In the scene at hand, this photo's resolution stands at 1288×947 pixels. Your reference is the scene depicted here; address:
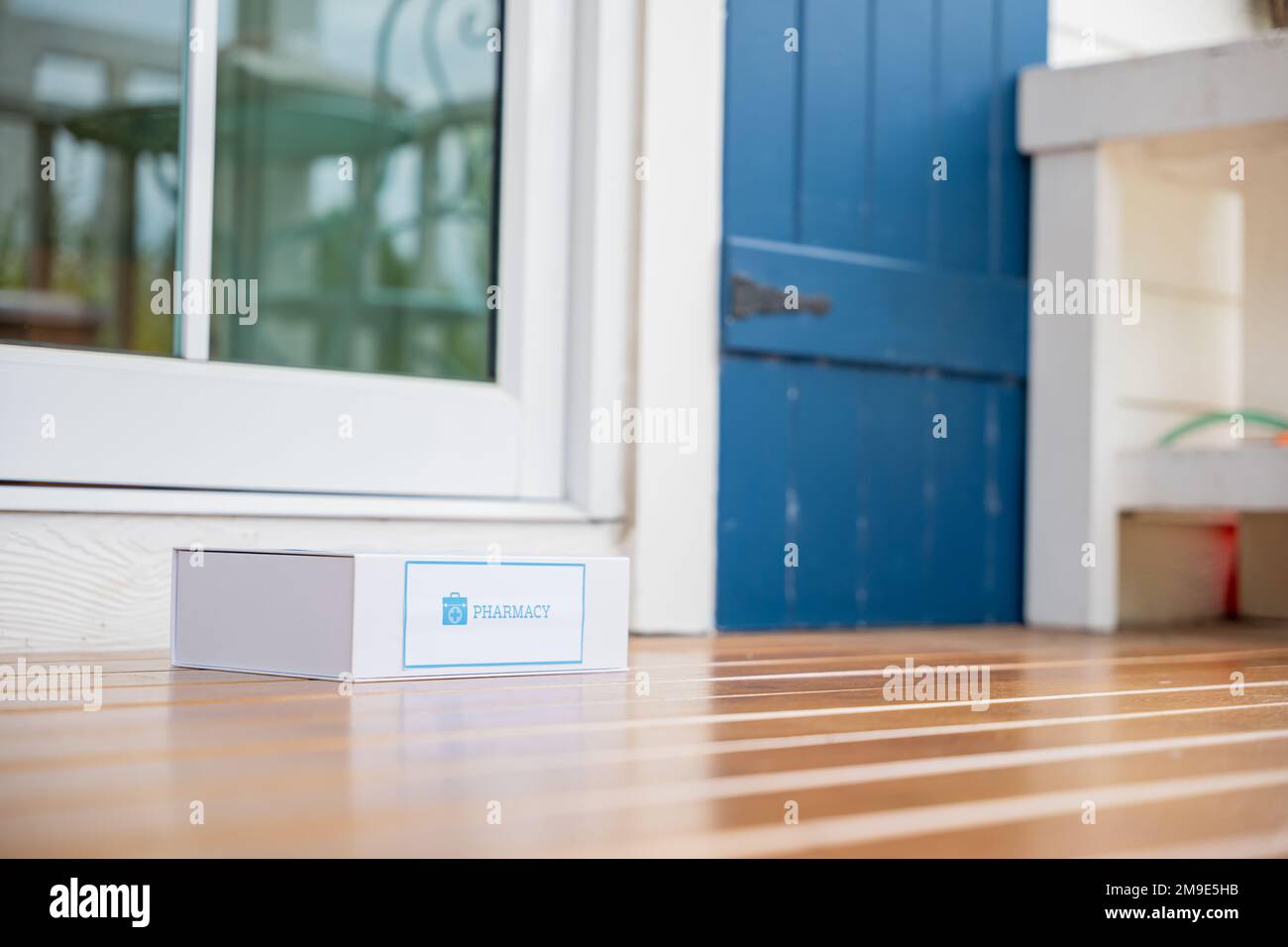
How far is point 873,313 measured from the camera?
223 cm

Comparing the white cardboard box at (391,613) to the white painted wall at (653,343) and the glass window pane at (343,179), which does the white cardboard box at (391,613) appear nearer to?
the white painted wall at (653,343)

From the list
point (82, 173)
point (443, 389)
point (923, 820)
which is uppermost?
point (82, 173)

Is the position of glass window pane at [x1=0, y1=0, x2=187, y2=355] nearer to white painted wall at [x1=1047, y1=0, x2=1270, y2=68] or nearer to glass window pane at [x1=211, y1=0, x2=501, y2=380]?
glass window pane at [x1=211, y1=0, x2=501, y2=380]

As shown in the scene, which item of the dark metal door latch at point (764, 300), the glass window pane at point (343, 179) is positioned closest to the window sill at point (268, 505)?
the dark metal door latch at point (764, 300)

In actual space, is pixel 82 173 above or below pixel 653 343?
above

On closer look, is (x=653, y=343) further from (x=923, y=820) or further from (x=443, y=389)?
(x=923, y=820)

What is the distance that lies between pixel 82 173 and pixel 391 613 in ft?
7.43

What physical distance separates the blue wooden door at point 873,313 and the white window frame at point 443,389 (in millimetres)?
191

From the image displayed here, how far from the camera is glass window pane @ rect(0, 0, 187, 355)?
3008mm

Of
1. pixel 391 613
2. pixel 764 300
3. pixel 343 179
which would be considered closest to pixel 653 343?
pixel 764 300

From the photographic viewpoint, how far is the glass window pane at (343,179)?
2.76m

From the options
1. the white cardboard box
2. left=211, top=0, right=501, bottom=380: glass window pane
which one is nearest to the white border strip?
the white cardboard box

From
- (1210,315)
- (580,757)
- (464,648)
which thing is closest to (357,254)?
(1210,315)

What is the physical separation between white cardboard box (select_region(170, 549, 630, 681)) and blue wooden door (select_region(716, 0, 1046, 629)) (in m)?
0.66
